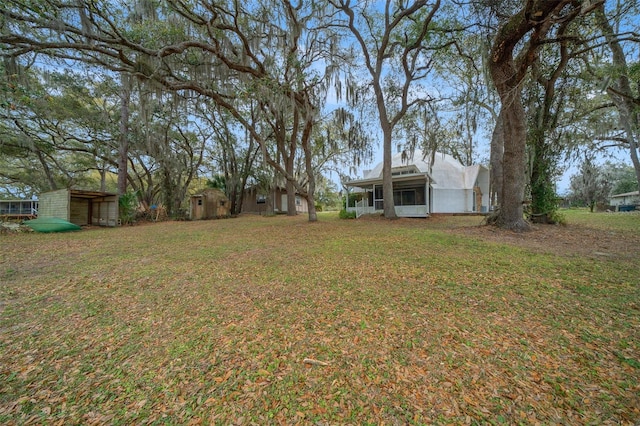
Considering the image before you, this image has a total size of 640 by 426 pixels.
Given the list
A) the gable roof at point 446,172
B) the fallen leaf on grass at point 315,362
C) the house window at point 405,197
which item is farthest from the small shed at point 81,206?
the house window at point 405,197

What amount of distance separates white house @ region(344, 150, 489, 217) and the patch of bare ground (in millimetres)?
→ 8592

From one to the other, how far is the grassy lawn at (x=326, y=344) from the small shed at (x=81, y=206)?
28.4 ft

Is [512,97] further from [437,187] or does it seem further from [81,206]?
[81,206]

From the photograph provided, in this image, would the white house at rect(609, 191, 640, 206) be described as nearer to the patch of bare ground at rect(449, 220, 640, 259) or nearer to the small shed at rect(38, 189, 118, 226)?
the patch of bare ground at rect(449, 220, 640, 259)

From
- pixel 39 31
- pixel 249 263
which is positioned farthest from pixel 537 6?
pixel 39 31

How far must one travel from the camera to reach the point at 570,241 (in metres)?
5.94

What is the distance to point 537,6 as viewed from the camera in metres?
5.41

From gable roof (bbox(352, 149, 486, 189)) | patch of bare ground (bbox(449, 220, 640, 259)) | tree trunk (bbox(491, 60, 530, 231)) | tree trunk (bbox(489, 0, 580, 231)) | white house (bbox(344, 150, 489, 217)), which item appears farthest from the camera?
gable roof (bbox(352, 149, 486, 189))

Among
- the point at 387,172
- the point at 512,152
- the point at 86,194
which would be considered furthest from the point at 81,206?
the point at 512,152

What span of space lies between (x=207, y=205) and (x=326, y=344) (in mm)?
17239

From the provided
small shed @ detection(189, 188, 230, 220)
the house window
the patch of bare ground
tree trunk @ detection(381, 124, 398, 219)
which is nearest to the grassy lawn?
the patch of bare ground

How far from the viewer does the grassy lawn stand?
1.56m

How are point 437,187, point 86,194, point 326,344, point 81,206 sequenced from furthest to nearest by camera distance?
point 437,187, point 81,206, point 86,194, point 326,344

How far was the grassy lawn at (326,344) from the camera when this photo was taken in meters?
1.56
